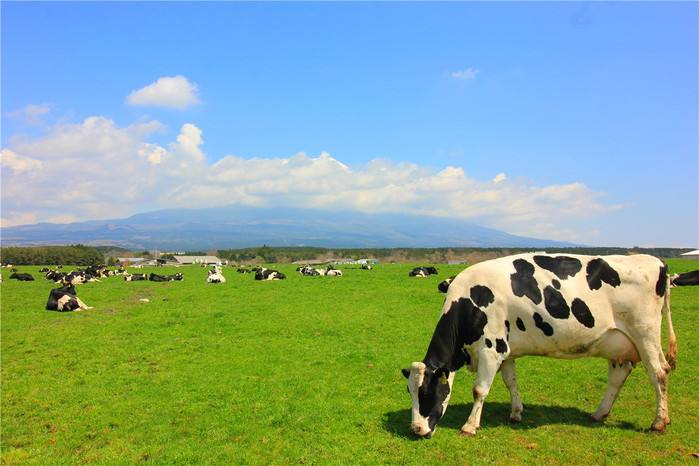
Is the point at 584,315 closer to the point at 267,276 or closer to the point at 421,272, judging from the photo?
the point at 421,272

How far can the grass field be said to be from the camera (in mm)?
7402

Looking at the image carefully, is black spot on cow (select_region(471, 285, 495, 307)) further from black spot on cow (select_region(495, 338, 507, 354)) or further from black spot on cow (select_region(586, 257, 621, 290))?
black spot on cow (select_region(586, 257, 621, 290))

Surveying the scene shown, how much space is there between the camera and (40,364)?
12.6 metres

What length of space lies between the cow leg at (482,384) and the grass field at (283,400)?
23cm

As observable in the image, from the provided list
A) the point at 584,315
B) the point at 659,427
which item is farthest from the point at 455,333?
the point at 659,427

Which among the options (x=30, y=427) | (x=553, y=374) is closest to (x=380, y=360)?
(x=553, y=374)

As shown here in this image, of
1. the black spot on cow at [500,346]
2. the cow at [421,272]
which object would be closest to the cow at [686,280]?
the cow at [421,272]

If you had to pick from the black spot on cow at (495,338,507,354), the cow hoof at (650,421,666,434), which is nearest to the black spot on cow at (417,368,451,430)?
the black spot on cow at (495,338,507,354)

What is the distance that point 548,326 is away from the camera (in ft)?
26.6

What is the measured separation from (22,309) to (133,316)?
6.62 metres

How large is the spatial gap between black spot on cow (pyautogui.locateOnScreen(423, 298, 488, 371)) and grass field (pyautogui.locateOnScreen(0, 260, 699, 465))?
115 centimetres

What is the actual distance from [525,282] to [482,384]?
1.90 m

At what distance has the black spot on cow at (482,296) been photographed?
8281mm

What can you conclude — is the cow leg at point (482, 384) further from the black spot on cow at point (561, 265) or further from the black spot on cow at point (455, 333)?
the black spot on cow at point (561, 265)
